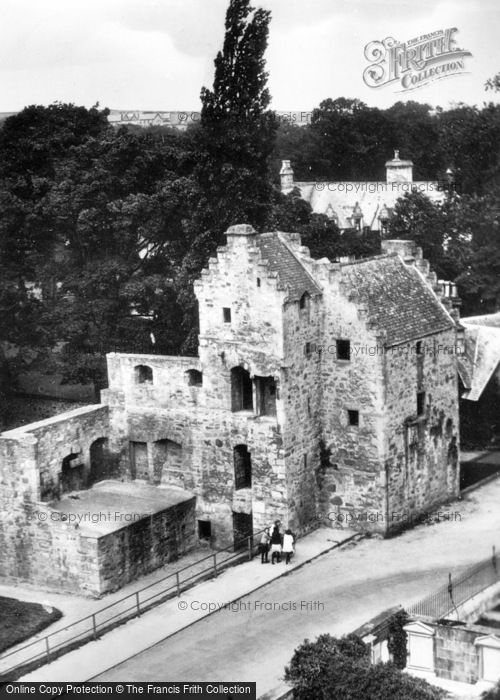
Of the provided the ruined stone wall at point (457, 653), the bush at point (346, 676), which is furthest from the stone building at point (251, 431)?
the ruined stone wall at point (457, 653)

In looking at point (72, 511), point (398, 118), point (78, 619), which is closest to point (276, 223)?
point (72, 511)

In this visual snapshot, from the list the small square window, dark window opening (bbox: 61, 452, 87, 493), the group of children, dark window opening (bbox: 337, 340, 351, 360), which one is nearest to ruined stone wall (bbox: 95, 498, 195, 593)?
the group of children

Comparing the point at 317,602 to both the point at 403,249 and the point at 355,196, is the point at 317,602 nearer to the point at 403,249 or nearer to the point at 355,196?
the point at 403,249

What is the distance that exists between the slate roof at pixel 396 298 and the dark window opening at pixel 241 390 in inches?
200

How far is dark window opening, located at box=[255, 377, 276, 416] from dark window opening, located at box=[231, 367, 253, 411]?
99 cm

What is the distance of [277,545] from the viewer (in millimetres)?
41812

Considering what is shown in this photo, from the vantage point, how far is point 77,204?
191 ft

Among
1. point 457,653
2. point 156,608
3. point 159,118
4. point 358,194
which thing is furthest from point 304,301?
point 159,118

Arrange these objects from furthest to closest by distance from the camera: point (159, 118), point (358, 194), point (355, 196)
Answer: point (159, 118) → point (355, 196) → point (358, 194)

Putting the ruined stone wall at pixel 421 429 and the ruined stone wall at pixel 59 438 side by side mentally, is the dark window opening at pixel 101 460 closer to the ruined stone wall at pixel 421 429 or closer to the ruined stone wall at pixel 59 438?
the ruined stone wall at pixel 59 438

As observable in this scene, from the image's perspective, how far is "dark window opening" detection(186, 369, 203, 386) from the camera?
4531 cm

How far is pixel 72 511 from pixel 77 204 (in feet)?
67.6

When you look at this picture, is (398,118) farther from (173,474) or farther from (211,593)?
(211,593)

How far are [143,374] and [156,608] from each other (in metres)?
11.3
